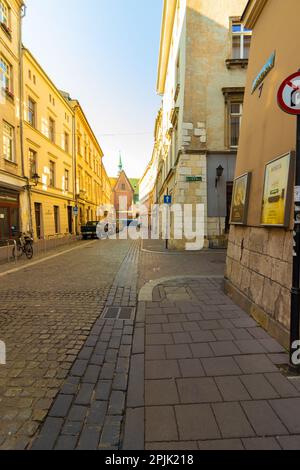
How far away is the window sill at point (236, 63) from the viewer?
12430mm

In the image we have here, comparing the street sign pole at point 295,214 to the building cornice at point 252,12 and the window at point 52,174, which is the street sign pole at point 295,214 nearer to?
the building cornice at point 252,12

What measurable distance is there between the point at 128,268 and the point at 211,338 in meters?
5.69

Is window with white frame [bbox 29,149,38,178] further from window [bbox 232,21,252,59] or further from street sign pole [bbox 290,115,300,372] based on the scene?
street sign pole [bbox 290,115,300,372]

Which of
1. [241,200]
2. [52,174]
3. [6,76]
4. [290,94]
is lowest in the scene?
[241,200]

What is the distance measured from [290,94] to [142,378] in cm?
321

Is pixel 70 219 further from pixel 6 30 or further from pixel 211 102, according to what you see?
pixel 211 102

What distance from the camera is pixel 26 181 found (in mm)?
14898

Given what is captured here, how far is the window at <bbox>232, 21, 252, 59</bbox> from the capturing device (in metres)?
12.6

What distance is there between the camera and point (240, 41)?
1274cm

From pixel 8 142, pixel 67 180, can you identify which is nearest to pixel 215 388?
pixel 8 142

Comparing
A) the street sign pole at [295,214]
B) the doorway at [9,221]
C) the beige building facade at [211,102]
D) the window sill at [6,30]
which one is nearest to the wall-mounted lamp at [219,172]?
the beige building facade at [211,102]

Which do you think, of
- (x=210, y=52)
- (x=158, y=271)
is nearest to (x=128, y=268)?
(x=158, y=271)

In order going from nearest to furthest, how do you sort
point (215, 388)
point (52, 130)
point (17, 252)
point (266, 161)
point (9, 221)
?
point (215, 388), point (266, 161), point (17, 252), point (9, 221), point (52, 130)
